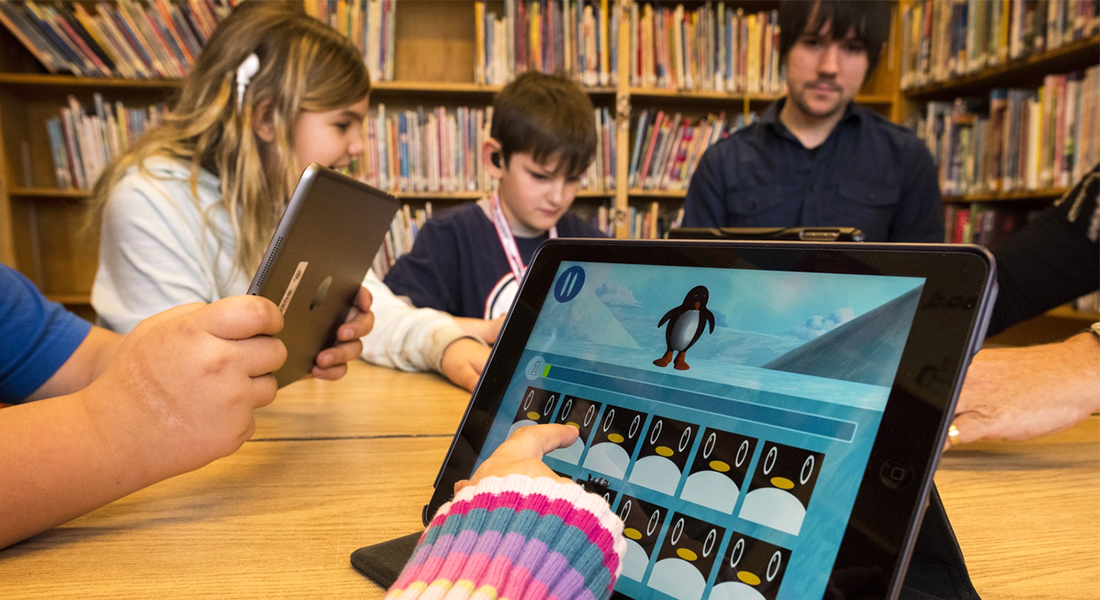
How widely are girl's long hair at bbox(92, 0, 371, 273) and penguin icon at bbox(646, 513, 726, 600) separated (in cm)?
99

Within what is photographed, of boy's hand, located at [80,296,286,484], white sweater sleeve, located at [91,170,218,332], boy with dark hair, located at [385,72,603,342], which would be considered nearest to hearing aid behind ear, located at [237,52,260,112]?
white sweater sleeve, located at [91,170,218,332]

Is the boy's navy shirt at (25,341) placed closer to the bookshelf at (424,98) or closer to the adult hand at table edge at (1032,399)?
the adult hand at table edge at (1032,399)

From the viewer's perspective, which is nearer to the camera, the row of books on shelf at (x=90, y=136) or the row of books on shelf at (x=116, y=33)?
the row of books on shelf at (x=116, y=33)

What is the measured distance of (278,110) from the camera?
1.12 m

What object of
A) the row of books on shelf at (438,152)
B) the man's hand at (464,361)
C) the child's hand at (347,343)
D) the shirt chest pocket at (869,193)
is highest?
the row of books on shelf at (438,152)

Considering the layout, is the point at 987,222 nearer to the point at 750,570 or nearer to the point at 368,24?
the point at 368,24

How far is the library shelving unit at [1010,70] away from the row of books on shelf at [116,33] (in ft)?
8.22

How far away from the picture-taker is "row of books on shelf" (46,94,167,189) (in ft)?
7.45

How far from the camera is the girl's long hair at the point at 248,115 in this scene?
109 cm

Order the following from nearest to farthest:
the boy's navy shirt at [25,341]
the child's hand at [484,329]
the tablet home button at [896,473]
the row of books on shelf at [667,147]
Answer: the tablet home button at [896,473] < the boy's navy shirt at [25,341] < the child's hand at [484,329] < the row of books on shelf at [667,147]

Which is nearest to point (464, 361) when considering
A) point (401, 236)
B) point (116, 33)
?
point (401, 236)

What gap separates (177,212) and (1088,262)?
5.15 ft

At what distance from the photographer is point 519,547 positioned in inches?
10.2

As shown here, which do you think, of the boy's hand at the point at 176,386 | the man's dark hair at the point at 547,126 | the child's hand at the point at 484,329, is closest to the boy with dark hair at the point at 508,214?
the man's dark hair at the point at 547,126
